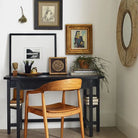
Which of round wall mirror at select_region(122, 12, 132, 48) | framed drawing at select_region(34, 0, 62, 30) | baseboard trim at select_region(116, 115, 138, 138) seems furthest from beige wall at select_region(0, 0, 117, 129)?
round wall mirror at select_region(122, 12, 132, 48)

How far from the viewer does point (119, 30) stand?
368 centimetres

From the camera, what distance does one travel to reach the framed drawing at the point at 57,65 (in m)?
3.79

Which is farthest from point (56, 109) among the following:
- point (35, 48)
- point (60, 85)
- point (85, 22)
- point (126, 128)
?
point (85, 22)

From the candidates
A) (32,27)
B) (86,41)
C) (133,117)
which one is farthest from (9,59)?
(133,117)

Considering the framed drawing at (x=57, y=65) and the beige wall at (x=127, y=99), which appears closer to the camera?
the beige wall at (x=127, y=99)

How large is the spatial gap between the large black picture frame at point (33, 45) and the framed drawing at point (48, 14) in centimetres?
13

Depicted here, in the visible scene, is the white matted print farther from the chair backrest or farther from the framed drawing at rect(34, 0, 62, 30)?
the chair backrest

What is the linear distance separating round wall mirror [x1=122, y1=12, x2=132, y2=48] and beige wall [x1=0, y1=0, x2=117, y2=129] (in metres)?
0.45

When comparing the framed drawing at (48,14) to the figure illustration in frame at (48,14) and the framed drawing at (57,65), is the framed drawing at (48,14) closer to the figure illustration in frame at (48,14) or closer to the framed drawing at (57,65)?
the figure illustration in frame at (48,14)

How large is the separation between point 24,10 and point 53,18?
1.35 ft

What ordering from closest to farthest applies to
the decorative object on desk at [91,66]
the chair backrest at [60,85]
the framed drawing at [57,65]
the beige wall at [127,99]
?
1. the chair backrest at [60,85]
2. the beige wall at [127,99]
3. the decorative object on desk at [91,66]
4. the framed drawing at [57,65]

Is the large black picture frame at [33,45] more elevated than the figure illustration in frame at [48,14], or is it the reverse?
the figure illustration in frame at [48,14]

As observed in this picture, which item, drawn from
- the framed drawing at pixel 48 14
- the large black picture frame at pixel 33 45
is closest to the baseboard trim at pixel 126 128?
the large black picture frame at pixel 33 45

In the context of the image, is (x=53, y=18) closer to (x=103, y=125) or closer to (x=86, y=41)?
(x=86, y=41)
